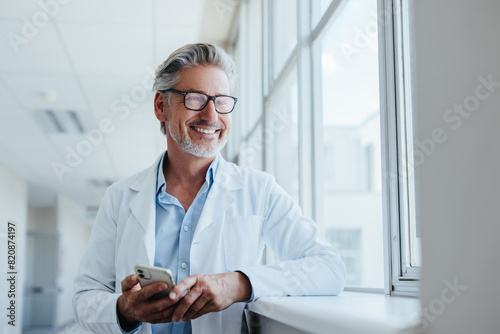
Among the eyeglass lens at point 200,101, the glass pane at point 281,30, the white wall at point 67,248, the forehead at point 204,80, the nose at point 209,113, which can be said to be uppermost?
the glass pane at point 281,30

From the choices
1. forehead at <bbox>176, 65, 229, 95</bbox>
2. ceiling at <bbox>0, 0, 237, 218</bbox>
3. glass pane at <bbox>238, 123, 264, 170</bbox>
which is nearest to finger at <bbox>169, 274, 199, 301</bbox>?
forehead at <bbox>176, 65, 229, 95</bbox>

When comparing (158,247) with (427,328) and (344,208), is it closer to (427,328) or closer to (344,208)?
(427,328)

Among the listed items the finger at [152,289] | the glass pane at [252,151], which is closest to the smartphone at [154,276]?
the finger at [152,289]

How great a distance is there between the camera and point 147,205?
1720 mm

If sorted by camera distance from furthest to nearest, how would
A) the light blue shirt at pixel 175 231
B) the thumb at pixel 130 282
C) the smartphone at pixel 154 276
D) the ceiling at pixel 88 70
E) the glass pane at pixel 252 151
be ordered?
the glass pane at pixel 252 151 → the ceiling at pixel 88 70 → the light blue shirt at pixel 175 231 → the thumb at pixel 130 282 → the smartphone at pixel 154 276

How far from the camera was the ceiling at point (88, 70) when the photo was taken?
3918mm

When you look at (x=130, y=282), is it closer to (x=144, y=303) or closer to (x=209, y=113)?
(x=144, y=303)

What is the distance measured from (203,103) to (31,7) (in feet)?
8.42

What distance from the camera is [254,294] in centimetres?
141

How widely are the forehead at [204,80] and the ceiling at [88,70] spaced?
2.14 m

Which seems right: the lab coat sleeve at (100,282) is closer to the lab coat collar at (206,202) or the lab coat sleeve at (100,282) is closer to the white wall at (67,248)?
the lab coat collar at (206,202)

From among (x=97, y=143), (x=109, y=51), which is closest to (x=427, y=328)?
(x=109, y=51)

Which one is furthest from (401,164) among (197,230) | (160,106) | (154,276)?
(160,106)

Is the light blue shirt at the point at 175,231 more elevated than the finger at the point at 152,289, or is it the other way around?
A: the light blue shirt at the point at 175,231
